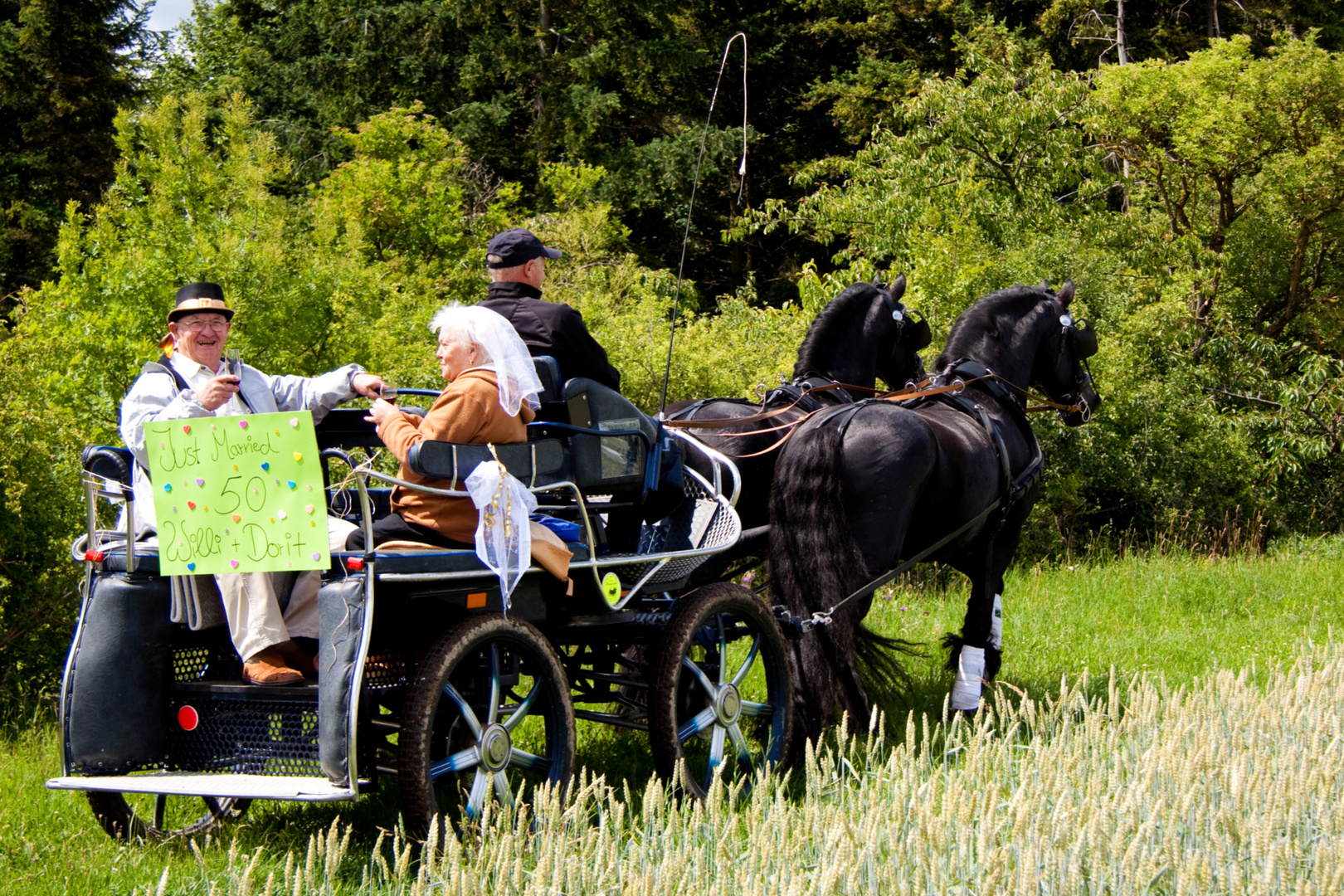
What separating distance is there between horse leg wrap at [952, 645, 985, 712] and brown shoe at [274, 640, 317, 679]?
3566mm

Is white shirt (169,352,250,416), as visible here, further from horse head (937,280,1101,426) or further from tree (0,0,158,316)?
tree (0,0,158,316)

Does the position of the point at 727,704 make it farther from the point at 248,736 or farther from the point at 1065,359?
the point at 1065,359

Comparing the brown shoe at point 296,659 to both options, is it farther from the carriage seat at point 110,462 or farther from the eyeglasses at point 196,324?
the eyeglasses at point 196,324

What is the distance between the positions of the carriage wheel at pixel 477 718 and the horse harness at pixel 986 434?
4.88 feet

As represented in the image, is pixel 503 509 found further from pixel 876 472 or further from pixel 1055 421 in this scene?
pixel 1055 421

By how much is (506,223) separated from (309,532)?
14991mm

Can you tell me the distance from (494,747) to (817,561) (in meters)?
2.14

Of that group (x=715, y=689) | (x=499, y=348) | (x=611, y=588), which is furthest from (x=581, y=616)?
(x=499, y=348)

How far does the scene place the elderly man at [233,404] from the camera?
4.17 metres

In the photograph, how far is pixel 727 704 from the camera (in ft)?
16.5

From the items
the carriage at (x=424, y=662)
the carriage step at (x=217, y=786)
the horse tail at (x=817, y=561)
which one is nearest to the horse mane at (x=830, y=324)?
the horse tail at (x=817, y=561)

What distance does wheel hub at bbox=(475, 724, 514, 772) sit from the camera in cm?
409

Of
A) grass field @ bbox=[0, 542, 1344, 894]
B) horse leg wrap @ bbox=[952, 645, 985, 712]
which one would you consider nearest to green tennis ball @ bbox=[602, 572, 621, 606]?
grass field @ bbox=[0, 542, 1344, 894]

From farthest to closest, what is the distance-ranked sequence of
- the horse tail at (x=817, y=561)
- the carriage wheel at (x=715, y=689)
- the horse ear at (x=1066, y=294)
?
the horse ear at (x=1066, y=294) < the horse tail at (x=817, y=561) < the carriage wheel at (x=715, y=689)
